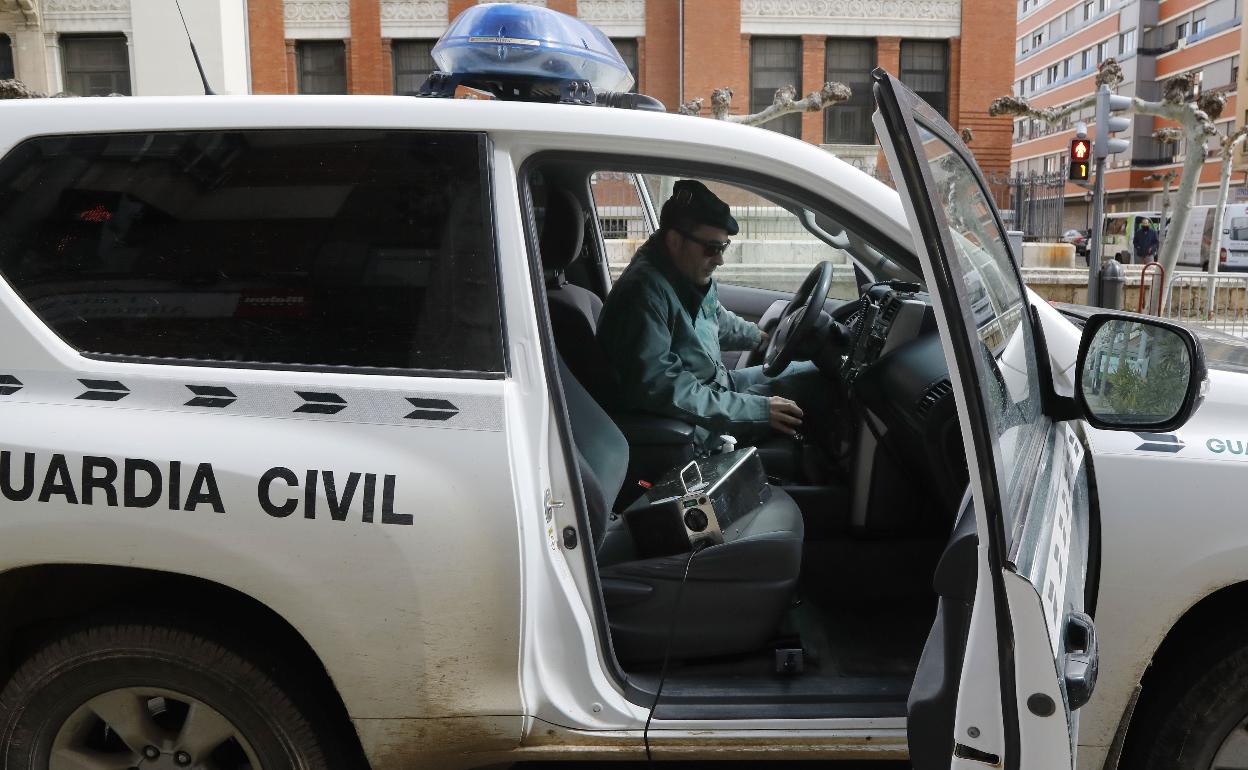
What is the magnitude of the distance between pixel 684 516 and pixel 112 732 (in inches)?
52.4

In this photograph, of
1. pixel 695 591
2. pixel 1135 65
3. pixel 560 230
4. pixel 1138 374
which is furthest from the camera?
pixel 1135 65

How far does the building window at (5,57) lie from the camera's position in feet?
79.9

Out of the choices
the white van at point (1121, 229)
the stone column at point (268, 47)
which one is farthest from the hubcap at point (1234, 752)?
the white van at point (1121, 229)

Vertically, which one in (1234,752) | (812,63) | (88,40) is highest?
(88,40)

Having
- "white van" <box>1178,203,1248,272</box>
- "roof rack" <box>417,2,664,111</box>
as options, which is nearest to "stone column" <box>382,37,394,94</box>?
"roof rack" <box>417,2,664,111</box>

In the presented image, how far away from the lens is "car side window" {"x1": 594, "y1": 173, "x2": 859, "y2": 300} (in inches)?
157

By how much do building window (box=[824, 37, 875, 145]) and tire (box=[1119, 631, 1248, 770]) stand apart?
2416cm

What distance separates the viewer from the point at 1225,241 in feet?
108

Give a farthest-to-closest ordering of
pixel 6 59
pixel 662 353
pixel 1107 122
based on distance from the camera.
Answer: pixel 6 59 → pixel 1107 122 → pixel 662 353

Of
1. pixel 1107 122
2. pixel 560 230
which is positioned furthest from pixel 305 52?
pixel 560 230

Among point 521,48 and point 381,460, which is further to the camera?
point 521,48

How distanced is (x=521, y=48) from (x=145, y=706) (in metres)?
1.68

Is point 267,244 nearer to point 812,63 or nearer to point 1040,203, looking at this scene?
point 1040,203

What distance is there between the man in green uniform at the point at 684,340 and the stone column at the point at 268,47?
954 inches
